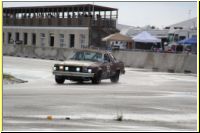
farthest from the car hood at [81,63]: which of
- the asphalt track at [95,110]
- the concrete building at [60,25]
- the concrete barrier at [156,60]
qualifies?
the concrete building at [60,25]

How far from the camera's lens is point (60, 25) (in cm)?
6988

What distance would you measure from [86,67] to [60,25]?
49.8m

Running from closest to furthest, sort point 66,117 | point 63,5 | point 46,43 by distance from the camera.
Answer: point 66,117
point 63,5
point 46,43

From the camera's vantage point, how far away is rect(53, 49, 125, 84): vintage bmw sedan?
20.7 m

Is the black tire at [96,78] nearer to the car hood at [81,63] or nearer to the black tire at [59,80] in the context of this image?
the car hood at [81,63]

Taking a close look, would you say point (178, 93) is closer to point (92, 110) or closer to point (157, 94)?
point (157, 94)

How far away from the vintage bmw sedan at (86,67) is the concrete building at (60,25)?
4333 centimetres

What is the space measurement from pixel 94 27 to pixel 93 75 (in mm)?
46821

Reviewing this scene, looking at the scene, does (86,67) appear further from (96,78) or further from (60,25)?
(60,25)

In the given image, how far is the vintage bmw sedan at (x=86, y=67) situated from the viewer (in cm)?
2066

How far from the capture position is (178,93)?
60.2ft

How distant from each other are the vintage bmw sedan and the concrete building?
43331mm

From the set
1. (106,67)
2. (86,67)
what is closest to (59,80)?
(86,67)

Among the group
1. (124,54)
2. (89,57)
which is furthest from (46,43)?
(89,57)
